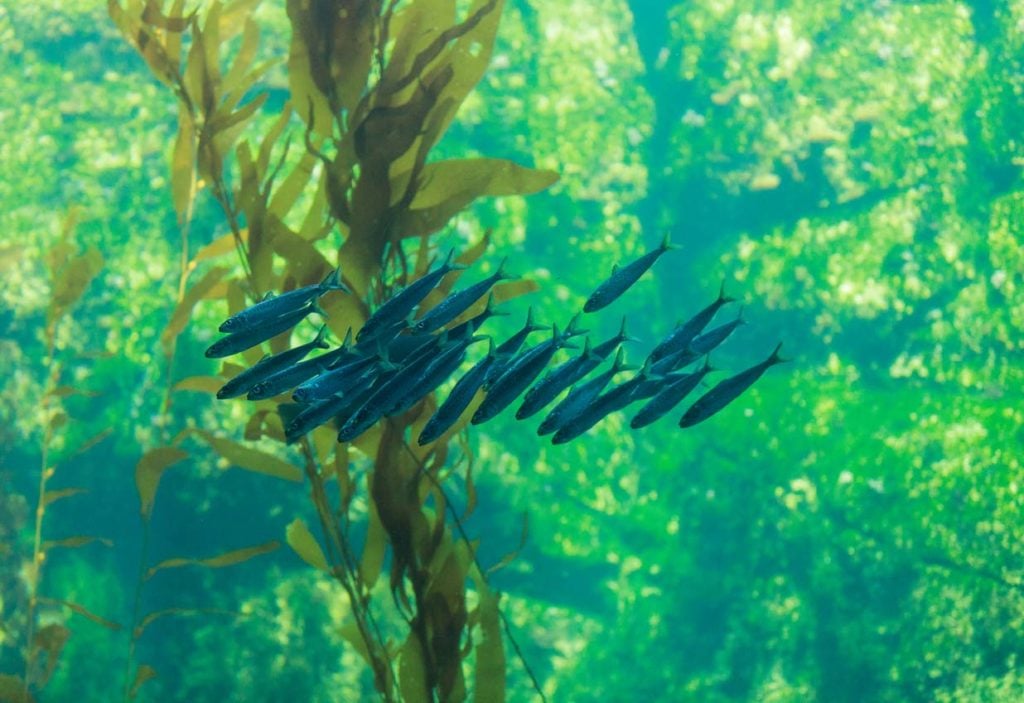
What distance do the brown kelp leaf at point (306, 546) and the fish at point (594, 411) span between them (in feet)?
3.57

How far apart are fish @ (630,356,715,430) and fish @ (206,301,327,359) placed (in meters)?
1.23

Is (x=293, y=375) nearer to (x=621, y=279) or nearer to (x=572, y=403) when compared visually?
(x=572, y=403)

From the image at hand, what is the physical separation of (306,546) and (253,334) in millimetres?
1067

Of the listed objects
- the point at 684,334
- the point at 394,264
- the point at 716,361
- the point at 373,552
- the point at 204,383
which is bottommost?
the point at 373,552

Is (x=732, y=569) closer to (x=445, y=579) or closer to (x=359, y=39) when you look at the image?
(x=445, y=579)

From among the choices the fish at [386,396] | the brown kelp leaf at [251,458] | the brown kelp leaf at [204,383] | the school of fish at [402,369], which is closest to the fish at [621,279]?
the school of fish at [402,369]

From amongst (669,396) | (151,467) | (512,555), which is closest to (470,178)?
(669,396)

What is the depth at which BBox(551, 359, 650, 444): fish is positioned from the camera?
2.49m

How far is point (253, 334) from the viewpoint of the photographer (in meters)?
2.29

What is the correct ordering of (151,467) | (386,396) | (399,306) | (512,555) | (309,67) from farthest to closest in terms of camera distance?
(151,467), (512,555), (309,67), (399,306), (386,396)

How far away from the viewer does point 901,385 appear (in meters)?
8.62

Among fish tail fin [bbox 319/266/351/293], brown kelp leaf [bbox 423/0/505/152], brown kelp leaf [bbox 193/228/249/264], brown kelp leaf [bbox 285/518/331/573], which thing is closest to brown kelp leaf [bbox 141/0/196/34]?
brown kelp leaf [bbox 193/228/249/264]

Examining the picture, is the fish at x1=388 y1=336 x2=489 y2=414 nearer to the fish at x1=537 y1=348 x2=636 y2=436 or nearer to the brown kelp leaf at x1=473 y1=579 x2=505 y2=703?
the fish at x1=537 y1=348 x2=636 y2=436

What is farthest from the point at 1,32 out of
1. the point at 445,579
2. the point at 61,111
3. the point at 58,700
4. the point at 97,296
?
the point at 445,579
